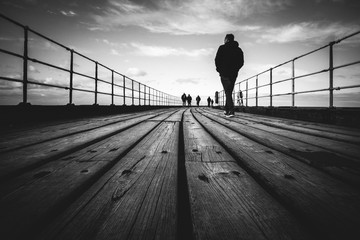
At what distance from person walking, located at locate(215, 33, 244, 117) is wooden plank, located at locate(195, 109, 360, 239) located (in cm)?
385

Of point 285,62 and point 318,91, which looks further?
point 285,62

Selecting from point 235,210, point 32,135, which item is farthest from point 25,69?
point 235,210

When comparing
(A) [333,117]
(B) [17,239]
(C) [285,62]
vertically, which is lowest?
(B) [17,239]

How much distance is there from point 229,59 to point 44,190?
468 cm

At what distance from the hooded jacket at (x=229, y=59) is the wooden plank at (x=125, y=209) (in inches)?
170

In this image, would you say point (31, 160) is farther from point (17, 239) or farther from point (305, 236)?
point (305, 236)

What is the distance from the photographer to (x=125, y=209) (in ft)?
1.78

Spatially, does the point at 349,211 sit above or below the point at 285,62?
below

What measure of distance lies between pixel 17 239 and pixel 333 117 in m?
3.80

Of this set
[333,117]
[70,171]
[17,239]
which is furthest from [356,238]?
[333,117]

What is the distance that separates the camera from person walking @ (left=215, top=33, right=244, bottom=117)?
15.4 feet

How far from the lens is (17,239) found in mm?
410

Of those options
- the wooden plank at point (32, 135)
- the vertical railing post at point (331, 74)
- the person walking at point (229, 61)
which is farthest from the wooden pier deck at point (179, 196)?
the person walking at point (229, 61)

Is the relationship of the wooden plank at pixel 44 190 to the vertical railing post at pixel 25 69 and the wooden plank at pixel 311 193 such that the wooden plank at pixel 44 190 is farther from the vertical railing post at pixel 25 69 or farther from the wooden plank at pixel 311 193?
the vertical railing post at pixel 25 69
